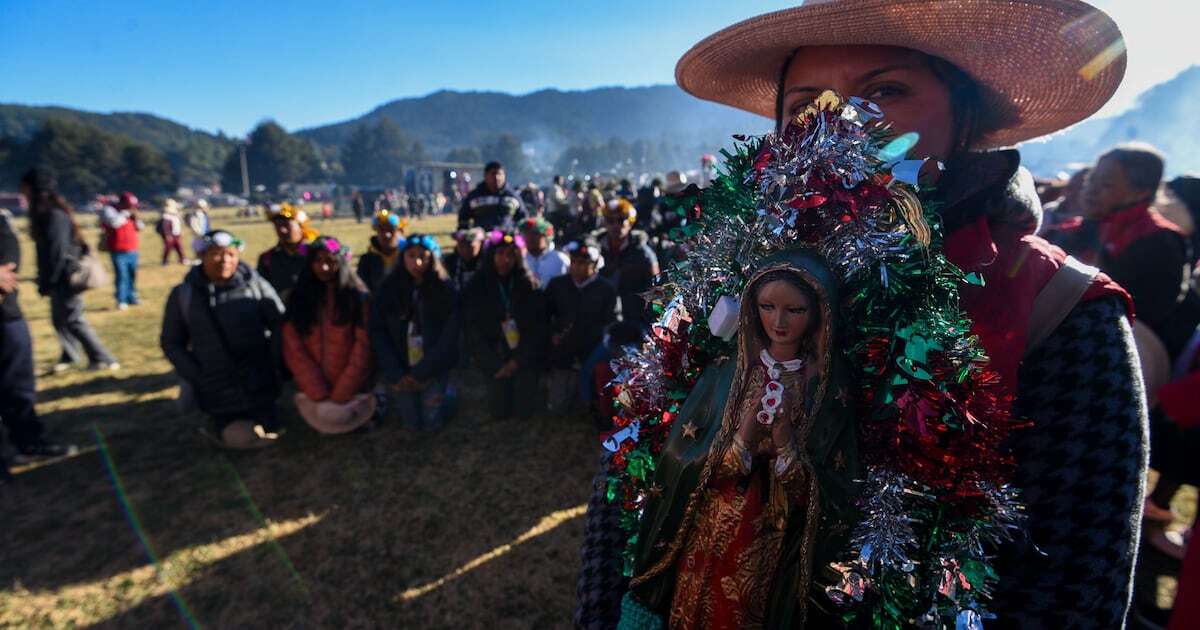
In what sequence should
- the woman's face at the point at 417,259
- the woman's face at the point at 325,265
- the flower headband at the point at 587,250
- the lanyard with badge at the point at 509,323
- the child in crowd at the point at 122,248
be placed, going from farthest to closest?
the child in crowd at the point at 122,248
the lanyard with badge at the point at 509,323
the flower headband at the point at 587,250
the woman's face at the point at 417,259
the woman's face at the point at 325,265

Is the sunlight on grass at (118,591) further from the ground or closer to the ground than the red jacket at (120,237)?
closer to the ground

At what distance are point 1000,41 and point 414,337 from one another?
543 centimetres

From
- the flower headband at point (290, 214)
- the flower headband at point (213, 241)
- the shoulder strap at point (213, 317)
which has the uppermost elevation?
the flower headband at point (290, 214)

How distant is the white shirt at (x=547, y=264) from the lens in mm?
7021

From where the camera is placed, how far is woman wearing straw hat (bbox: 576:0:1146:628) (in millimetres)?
1100

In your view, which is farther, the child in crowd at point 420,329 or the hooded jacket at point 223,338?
the child in crowd at point 420,329

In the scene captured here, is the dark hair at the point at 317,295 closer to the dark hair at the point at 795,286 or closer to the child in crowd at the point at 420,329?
the child in crowd at the point at 420,329

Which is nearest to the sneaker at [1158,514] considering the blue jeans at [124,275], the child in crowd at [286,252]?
the child in crowd at [286,252]

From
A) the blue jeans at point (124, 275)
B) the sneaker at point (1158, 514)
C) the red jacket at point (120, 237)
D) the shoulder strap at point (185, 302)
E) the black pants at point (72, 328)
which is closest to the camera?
the sneaker at point (1158, 514)

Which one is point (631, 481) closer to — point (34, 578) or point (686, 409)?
point (686, 409)

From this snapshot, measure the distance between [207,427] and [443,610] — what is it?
141 inches

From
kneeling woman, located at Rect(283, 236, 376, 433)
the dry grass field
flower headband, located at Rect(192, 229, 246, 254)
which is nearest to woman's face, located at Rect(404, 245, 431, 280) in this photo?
kneeling woman, located at Rect(283, 236, 376, 433)

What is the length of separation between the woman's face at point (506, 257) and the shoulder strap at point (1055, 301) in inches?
199

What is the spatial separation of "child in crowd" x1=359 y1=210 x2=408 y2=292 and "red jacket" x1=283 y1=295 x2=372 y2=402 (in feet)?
4.09
